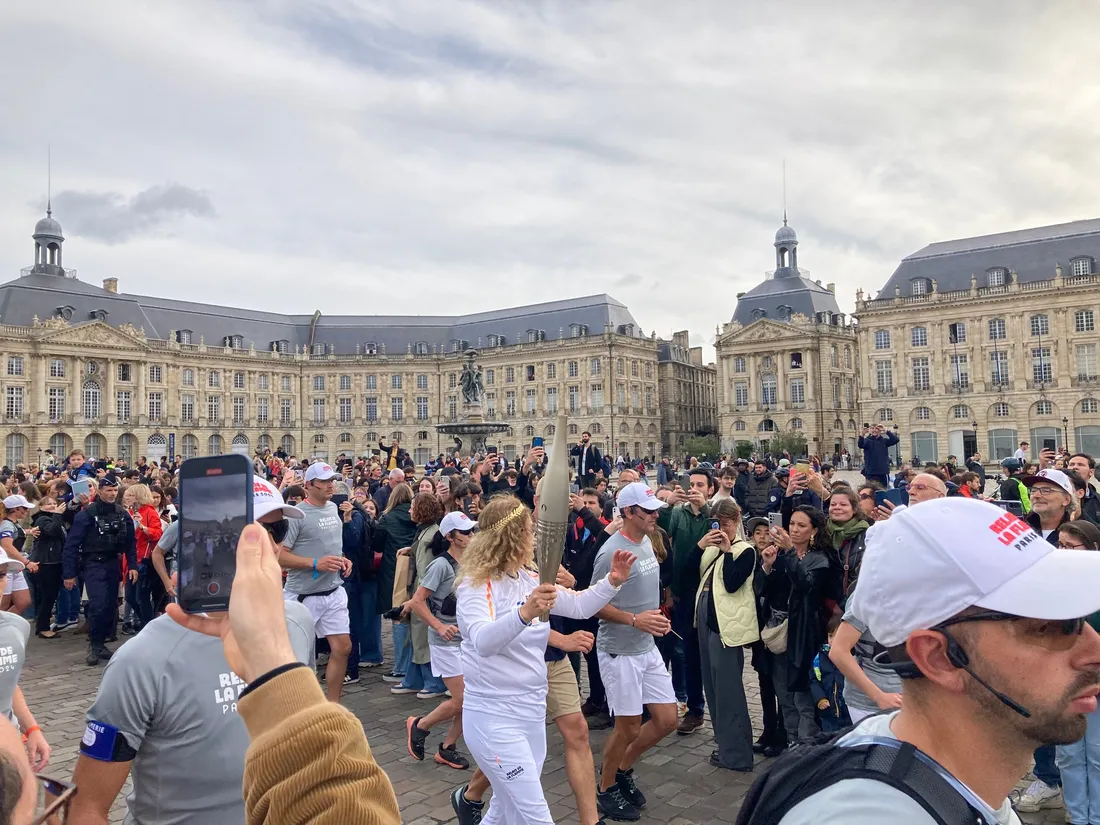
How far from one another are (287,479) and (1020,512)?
11.7 m

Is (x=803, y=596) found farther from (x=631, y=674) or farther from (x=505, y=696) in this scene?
(x=505, y=696)

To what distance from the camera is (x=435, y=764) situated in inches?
248

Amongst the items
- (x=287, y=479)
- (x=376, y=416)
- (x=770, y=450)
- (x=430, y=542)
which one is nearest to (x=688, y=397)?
(x=770, y=450)

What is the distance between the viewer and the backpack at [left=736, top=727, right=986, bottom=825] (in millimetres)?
1353

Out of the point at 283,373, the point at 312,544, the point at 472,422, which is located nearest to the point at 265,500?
the point at 312,544

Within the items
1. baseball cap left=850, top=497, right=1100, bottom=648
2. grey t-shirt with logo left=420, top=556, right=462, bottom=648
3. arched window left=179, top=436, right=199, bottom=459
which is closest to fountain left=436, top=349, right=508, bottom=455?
grey t-shirt with logo left=420, top=556, right=462, bottom=648

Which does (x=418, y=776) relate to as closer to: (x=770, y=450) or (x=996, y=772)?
(x=996, y=772)

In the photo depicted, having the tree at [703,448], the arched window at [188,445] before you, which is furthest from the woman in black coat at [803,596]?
the arched window at [188,445]

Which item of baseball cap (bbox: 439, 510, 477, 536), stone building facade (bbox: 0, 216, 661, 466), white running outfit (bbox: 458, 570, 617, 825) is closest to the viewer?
white running outfit (bbox: 458, 570, 617, 825)

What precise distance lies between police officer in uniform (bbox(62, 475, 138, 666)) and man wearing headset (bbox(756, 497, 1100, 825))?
32.7 ft

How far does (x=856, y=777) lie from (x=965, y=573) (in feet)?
1.44

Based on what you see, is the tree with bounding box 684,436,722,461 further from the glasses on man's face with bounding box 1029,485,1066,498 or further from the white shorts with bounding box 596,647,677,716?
the white shorts with bounding box 596,647,677,716

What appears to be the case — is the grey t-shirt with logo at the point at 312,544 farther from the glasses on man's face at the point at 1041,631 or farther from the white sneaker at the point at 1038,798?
the glasses on man's face at the point at 1041,631

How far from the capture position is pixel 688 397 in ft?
271
